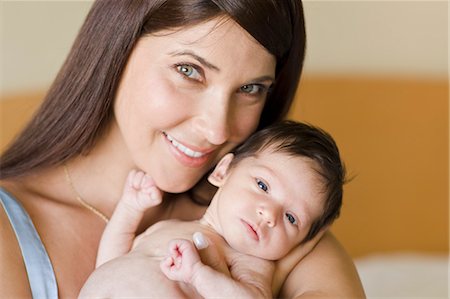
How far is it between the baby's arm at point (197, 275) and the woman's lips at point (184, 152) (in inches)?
11.6

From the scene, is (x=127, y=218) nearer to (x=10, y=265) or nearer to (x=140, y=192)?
(x=140, y=192)

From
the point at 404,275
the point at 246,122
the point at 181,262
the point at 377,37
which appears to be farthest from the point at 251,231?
the point at 377,37

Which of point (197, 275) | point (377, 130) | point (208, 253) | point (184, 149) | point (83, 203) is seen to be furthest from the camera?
point (377, 130)

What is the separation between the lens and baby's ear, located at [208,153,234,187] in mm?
1564

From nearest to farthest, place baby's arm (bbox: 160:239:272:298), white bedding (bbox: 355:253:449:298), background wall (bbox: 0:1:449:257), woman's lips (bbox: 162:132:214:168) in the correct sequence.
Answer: baby's arm (bbox: 160:239:272:298), woman's lips (bbox: 162:132:214:168), white bedding (bbox: 355:253:449:298), background wall (bbox: 0:1:449:257)

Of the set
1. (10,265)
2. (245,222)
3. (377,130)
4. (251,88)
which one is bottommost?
(377,130)

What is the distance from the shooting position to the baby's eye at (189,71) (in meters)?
1.53

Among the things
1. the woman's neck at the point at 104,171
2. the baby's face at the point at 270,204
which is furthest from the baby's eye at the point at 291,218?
the woman's neck at the point at 104,171

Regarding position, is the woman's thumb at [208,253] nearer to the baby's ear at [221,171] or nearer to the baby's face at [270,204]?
the baby's face at [270,204]

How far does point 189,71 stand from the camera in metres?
1.54

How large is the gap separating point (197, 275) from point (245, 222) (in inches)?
7.0

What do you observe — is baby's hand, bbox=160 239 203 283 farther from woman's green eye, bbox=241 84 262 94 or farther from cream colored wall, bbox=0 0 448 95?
cream colored wall, bbox=0 0 448 95

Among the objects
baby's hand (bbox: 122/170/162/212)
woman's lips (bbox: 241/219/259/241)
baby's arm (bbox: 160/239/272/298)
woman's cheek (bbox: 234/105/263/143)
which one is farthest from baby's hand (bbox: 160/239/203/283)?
woman's cheek (bbox: 234/105/263/143)

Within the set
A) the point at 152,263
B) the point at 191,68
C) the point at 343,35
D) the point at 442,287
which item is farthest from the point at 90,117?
the point at 343,35
